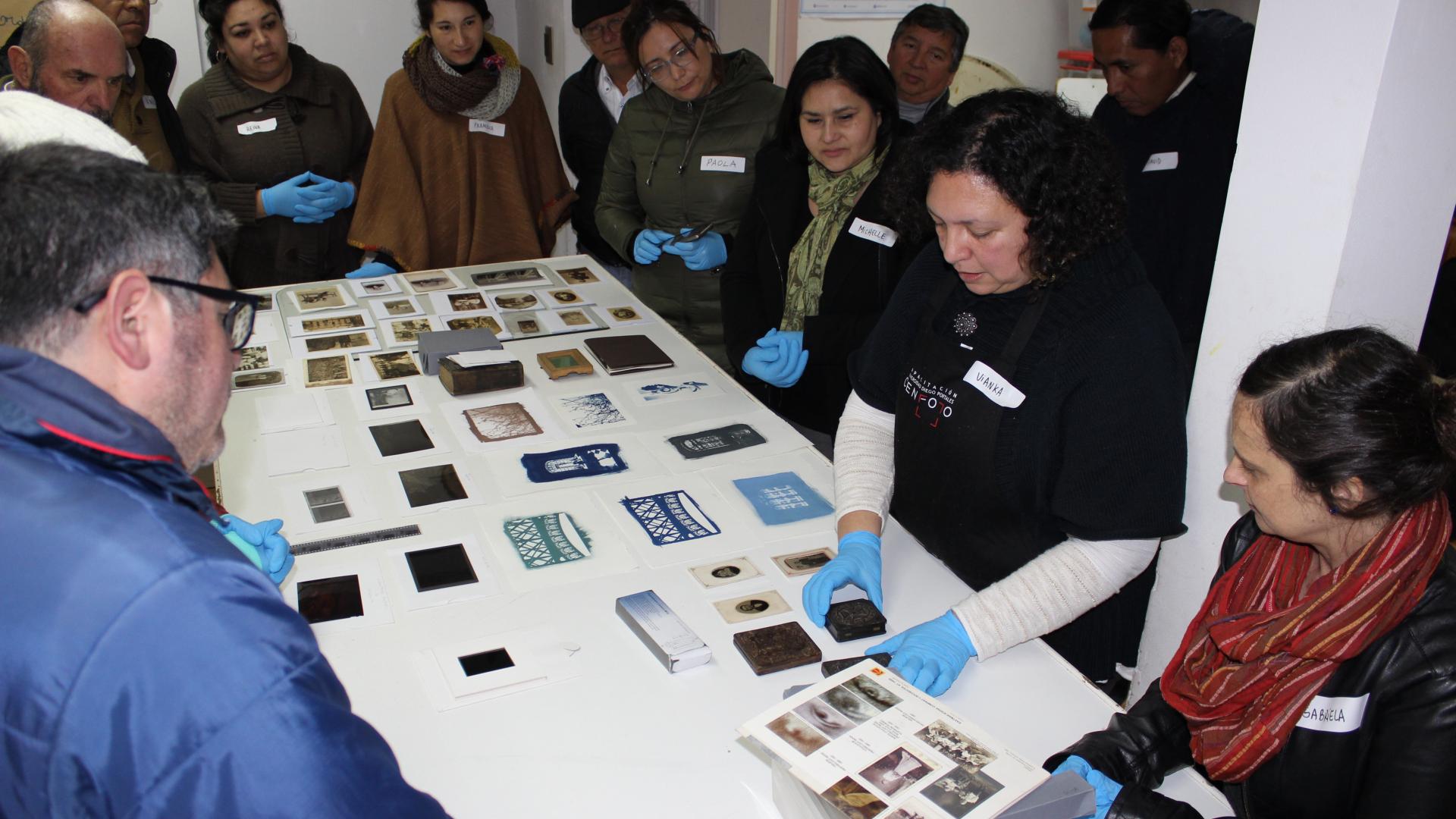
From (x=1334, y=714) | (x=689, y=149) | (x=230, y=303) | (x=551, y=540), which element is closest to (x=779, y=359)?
(x=689, y=149)

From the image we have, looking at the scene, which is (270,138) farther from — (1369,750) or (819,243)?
(1369,750)

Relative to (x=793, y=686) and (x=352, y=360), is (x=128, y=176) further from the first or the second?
(x=352, y=360)

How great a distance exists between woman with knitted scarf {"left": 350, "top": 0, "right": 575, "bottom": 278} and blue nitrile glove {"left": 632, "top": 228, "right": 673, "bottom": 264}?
2.57 ft

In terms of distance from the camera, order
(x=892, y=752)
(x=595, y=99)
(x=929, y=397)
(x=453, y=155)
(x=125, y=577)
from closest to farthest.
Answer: (x=125, y=577), (x=892, y=752), (x=929, y=397), (x=453, y=155), (x=595, y=99)

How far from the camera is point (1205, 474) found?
213 centimetres

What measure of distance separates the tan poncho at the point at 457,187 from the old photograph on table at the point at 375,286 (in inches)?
10.0

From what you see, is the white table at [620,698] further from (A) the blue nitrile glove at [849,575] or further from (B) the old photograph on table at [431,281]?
(B) the old photograph on table at [431,281]

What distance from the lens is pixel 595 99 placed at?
4.17 meters

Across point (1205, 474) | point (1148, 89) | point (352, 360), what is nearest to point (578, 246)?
point (352, 360)

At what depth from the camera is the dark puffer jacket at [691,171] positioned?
3.31m

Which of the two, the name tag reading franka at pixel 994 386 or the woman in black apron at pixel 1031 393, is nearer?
the woman in black apron at pixel 1031 393

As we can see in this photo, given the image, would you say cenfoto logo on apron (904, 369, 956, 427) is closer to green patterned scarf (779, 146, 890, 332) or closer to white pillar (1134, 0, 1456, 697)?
white pillar (1134, 0, 1456, 697)

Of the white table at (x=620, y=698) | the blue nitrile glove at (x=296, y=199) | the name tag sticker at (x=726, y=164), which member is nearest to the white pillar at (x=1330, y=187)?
the white table at (x=620, y=698)

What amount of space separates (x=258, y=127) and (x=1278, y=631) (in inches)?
145
